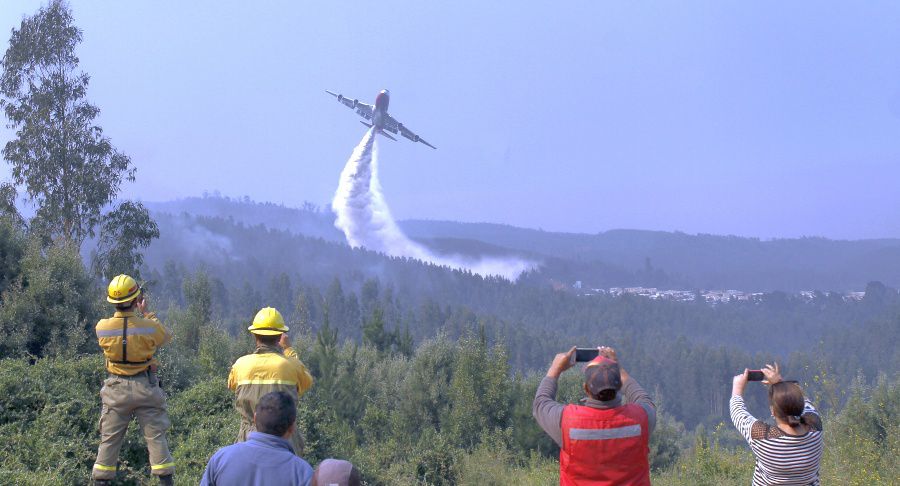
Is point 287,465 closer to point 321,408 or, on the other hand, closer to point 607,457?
point 607,457

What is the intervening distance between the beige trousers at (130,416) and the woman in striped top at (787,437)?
18.7 ft

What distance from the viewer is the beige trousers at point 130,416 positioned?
7.57m

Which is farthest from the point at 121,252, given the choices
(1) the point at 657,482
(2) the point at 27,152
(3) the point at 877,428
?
(3) the point at 877,428

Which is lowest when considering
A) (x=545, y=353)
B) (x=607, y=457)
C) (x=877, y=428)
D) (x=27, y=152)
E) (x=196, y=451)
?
(x=545, y=353)

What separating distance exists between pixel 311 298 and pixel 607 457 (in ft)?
429

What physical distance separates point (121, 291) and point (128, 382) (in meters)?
0.93

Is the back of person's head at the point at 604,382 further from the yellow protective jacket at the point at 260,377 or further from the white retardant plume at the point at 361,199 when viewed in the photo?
the white retardant plume at the point at 361,199

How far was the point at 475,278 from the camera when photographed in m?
196

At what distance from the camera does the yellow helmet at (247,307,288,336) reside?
6.89m

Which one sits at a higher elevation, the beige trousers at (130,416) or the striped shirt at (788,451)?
the striped shirt at (788,451)

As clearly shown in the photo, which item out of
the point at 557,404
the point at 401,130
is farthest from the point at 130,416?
the point at 401,130

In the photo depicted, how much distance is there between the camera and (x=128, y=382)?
759 cm

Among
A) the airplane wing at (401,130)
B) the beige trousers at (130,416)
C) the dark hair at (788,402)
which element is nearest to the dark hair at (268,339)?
the beige trousers at (130,416)

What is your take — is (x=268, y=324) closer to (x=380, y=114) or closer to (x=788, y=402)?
(x=788, y=402)
